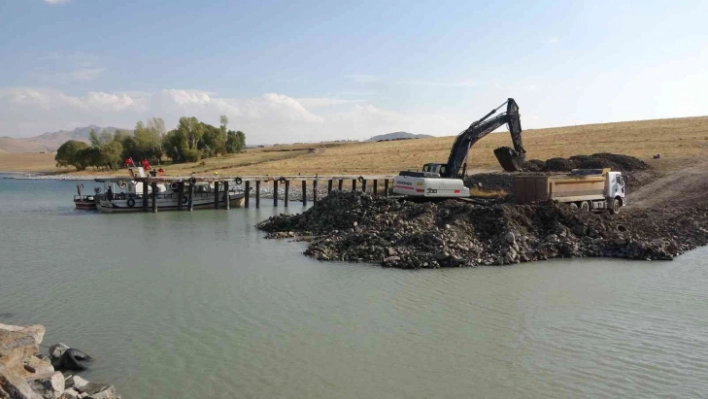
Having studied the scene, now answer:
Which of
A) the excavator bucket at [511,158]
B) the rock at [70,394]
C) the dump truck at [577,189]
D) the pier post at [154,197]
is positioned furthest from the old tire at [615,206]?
the pier post at [154,197]

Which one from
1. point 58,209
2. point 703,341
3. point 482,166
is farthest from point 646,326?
point 482,166

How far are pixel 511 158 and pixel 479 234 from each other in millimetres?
13300

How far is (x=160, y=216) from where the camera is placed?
114ft

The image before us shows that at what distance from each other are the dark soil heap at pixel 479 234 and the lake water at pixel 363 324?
815mm

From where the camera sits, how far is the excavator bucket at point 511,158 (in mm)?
32062

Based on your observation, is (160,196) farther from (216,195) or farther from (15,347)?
(15,347)

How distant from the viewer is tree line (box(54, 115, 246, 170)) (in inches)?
3615

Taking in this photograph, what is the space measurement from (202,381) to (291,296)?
5345mm

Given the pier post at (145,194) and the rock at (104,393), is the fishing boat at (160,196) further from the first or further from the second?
the rock at (104,393)

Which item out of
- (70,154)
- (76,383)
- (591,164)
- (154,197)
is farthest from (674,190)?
(70,154)

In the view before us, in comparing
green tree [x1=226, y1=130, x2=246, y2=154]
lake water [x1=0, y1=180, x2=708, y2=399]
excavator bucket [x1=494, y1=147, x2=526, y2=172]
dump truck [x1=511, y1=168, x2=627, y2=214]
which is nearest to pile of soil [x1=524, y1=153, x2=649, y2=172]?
excavator bucket [x1=494, y1=147, x2=526, y2=172]

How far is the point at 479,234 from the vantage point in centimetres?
2038

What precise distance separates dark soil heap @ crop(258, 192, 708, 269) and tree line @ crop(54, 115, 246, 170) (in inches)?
2856

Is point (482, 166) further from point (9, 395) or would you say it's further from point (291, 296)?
point (9, 395)
